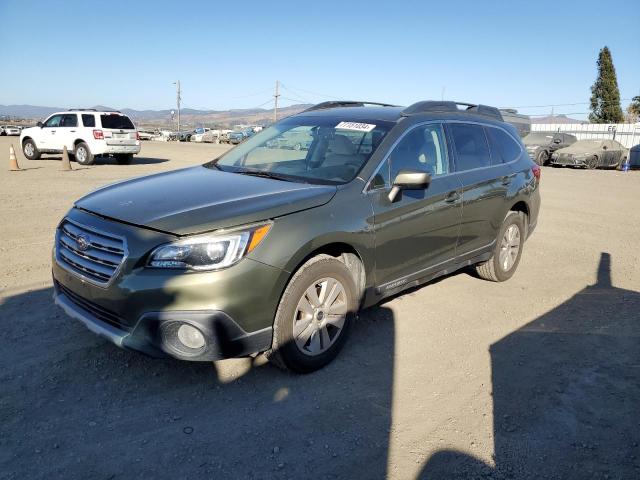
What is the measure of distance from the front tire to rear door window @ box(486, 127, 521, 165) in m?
2.59

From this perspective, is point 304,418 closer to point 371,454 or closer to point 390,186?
point 371,454

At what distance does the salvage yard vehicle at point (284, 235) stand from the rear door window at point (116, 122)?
46.8 ft

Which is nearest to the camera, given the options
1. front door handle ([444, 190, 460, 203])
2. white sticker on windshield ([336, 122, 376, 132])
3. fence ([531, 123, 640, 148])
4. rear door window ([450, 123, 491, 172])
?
white sticker on windshield ([336, 122, 376, 132])

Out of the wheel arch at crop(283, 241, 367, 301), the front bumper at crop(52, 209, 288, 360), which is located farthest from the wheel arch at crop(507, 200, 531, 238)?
the front bumper at crop(52, 209, 288, 360)

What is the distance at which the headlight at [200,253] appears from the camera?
115 inches

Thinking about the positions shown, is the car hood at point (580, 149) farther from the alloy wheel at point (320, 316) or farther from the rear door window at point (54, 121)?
the alloy wheel at point (320, 316)

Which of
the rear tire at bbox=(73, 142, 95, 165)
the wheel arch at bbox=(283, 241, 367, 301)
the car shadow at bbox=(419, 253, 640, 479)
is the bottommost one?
the car shadow at bbox=(419, 253, 640, 479)

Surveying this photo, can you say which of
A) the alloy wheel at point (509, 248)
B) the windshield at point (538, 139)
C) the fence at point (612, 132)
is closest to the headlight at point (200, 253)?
the alloy wheel at point (509, 248)

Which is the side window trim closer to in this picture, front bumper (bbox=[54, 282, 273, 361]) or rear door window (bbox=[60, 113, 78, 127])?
front bumper (bbox=[54, 282, 273, 361])

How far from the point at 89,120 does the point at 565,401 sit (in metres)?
17.7

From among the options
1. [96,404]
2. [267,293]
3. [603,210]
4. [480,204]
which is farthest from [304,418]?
[603,210]

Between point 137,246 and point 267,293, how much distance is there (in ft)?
2.62

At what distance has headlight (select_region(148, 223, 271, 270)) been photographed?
2920 millimetres

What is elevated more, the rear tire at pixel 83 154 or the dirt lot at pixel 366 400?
the rear tire at pixel 83 154
